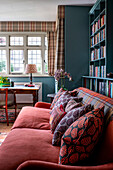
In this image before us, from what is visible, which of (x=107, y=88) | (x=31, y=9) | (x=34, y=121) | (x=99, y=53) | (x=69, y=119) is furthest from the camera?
(x=31, y=9)

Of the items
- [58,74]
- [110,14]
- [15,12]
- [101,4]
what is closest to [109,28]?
[110,14]

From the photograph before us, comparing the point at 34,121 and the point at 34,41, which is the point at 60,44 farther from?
the point at 34,121

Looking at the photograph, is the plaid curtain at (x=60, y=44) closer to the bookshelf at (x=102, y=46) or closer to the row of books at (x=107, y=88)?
the bookshelf at (x=102, y=46)

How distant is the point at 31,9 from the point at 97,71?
7.97ft

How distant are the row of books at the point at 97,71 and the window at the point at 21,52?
245cm

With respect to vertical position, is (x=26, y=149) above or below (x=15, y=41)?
below

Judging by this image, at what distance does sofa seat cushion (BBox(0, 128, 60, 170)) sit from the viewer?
4.56 feet

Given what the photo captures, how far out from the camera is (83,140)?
49.4 inches

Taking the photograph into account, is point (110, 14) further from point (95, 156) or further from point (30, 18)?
point (30, 18)

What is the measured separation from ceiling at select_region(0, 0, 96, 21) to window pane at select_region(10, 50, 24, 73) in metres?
1.08

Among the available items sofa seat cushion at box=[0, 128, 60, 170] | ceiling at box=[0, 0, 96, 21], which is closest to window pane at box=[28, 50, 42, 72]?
ceiling at box=[0, 0, 96, 21]

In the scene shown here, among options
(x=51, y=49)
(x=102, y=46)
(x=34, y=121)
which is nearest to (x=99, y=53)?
(x=102, y=46)

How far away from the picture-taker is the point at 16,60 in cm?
646

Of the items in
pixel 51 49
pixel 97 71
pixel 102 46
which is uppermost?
pixel 51 49
